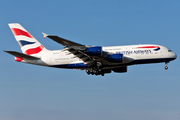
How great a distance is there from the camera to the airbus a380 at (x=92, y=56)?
142ft

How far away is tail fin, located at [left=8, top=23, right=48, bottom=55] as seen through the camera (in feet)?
164

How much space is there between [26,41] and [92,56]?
13382 millimetres

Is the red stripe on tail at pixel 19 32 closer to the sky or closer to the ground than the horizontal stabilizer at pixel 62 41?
closer to the sky

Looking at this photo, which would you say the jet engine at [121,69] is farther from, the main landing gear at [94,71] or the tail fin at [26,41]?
the tail fin at [26,41]

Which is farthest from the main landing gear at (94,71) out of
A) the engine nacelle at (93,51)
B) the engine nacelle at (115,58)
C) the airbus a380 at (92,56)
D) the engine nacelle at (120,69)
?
the engine nacelle at (93,51)

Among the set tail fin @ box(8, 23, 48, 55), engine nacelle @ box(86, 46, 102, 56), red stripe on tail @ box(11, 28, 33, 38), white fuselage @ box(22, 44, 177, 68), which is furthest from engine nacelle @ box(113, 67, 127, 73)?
Result: red stripe on tail @ box(11, 28, 33, 38)

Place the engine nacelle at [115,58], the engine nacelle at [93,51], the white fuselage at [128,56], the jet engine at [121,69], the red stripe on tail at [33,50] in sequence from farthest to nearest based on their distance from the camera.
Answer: the jet engine at [121,69], the red stripe on tail at [33,50], the white fuselage at [128,56], the engine nacelle at [115,58], the engine nacelle at [93,51]

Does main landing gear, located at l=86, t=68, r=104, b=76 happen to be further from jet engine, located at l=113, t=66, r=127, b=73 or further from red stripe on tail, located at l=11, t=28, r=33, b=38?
red stripe on tail, located at l=11, t=28, r=33, b=38

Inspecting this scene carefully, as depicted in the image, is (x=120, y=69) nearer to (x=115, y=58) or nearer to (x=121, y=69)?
(x=121, y=69)

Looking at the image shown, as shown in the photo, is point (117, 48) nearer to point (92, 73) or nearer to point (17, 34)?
point (92, 73)

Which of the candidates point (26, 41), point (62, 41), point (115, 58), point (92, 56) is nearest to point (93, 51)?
point (92, 56)

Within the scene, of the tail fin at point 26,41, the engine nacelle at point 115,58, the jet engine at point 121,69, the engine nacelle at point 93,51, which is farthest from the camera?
the jet engine at point 121,69

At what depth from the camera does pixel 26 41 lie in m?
51.0

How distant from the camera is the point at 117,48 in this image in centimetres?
4616
